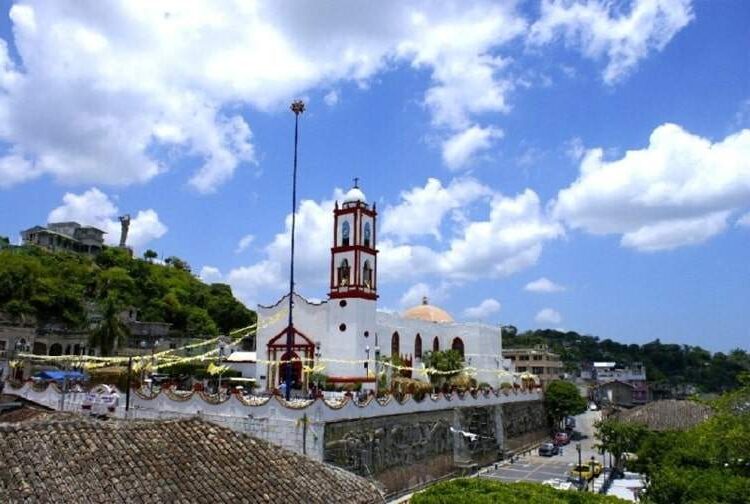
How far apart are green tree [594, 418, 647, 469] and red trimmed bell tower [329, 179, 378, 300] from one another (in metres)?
16.3

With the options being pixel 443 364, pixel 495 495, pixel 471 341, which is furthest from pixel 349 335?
pixel 495 495

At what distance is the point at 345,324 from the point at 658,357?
392ft

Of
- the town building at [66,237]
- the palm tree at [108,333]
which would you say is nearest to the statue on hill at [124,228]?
the town building at [66,237]

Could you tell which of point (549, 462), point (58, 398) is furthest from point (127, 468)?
point (549, 462)

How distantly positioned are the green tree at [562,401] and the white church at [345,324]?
14318 millimetres

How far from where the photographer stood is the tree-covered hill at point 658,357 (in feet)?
381

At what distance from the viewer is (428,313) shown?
5194cm

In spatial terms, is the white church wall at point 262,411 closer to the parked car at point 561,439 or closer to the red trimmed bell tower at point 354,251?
the red trimmed bell tower at point 354,251

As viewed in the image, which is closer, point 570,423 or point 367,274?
point 367,274

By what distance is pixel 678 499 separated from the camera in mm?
15008

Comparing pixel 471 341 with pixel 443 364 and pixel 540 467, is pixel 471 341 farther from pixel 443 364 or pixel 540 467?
pixel 540 467

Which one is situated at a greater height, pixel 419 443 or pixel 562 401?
pixel 562 401

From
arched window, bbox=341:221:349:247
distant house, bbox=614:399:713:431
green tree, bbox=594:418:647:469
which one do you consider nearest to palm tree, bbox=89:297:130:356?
arched window, bbox=341:221:349:247

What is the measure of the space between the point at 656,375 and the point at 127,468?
123320 millimetres
